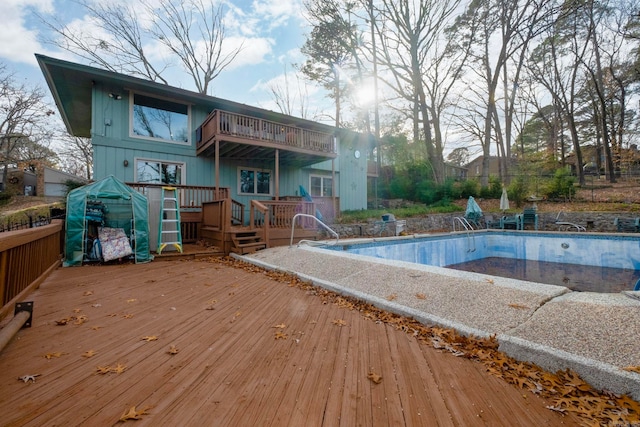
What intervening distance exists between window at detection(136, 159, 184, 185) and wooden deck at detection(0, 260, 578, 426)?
6.34 metres

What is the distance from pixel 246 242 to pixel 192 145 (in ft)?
15.7

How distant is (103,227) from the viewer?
6.07 meters

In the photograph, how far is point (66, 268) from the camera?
5.27 m

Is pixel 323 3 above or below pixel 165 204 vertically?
above

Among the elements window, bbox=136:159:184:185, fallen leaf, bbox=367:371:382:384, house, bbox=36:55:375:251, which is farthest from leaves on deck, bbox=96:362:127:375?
window, bbox=136:159:184:185

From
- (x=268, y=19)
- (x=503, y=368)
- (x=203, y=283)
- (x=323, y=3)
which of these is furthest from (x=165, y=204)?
(x=323, y=3)

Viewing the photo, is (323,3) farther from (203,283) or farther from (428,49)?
(203,283)

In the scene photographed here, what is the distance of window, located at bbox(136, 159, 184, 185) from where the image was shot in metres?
8.58

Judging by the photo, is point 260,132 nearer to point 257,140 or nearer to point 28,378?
point 257,140

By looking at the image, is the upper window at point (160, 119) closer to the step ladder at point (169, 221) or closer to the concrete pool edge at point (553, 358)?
the step ladder at point (169, 221)

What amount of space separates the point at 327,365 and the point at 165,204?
6.65 metres

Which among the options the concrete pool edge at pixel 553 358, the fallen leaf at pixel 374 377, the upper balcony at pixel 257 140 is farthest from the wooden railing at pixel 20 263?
the upper balcony at pixel 257 140

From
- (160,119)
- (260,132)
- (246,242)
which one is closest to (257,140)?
(260,132)

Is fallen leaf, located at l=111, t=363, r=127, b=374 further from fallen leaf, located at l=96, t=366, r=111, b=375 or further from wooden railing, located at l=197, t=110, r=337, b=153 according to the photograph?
wooden railing, located at l=197, t=110, r=337, b=153
